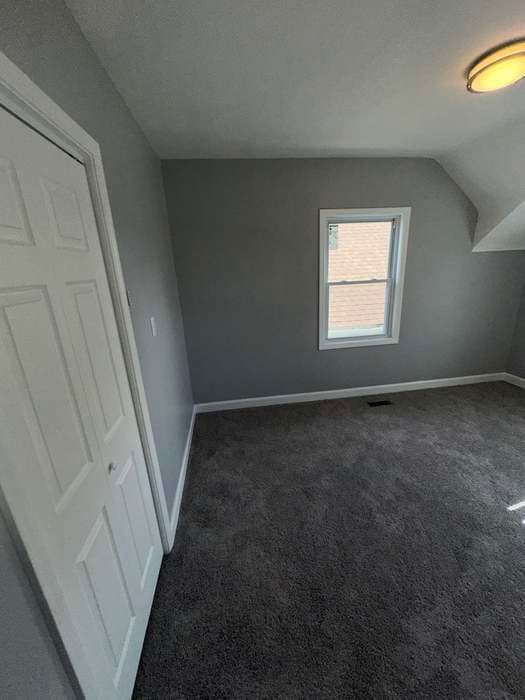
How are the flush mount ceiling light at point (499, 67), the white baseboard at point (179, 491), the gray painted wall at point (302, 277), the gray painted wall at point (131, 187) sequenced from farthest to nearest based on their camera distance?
the gray painted wall at point (302, 277)
the white baseboard at point (179, 491)
the flush mount ceiling light at point (499, 67)
the gray painted wall at point (131, 187)

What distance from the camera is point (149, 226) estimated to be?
1801mm

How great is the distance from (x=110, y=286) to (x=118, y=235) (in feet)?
0.95

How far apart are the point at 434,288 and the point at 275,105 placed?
95.6 inches

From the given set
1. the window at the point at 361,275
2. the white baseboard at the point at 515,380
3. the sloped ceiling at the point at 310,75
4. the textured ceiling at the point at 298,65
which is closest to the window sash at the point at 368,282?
the window at the point at 361,275

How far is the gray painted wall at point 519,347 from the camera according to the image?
317 cm

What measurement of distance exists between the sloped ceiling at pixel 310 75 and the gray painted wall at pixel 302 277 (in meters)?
0.28

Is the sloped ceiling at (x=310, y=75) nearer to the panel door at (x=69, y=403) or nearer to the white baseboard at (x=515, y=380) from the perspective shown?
the panel door at (x=69, y=403)

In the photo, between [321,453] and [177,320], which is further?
[177,320]

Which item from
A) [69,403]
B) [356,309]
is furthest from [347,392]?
[69,403]

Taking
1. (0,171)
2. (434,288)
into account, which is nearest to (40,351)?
(0,171)

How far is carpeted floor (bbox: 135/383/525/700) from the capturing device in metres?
1.06

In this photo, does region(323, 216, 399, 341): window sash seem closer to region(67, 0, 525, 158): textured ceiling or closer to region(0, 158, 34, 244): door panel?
region(67, 0, 525, 158): textured ceiling

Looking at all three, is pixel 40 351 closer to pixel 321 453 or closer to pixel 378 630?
pixel 378 630

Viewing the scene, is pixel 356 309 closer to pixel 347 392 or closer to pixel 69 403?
pixel 347 392
